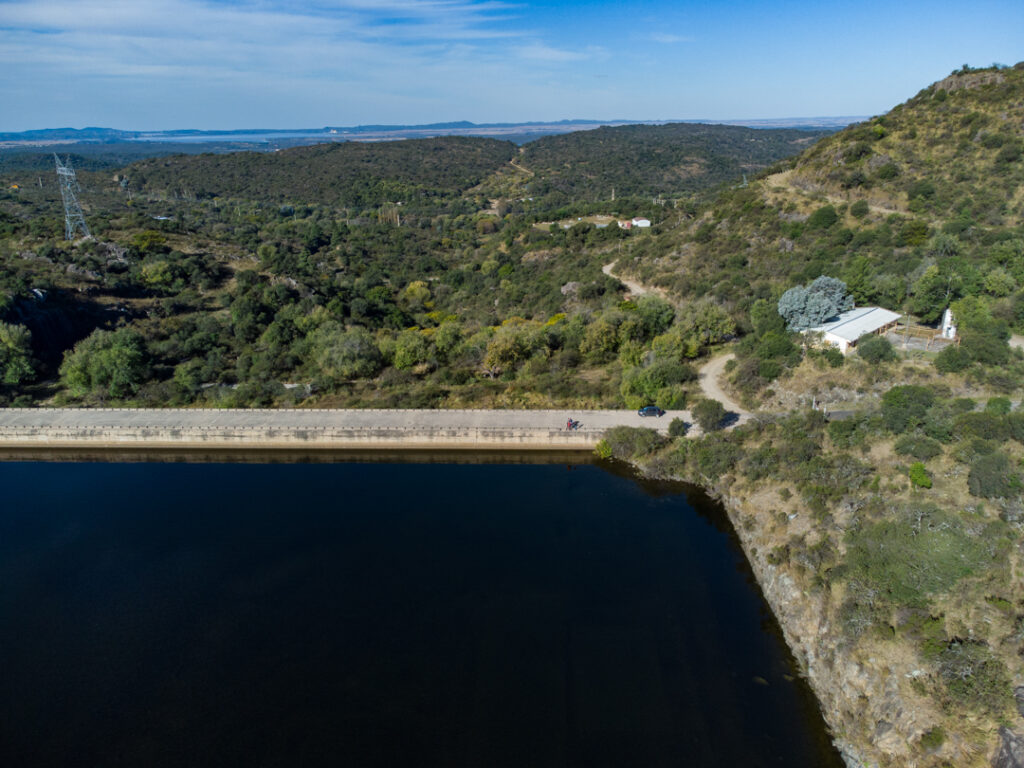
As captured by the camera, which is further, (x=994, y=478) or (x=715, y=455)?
(x=715, y=455)

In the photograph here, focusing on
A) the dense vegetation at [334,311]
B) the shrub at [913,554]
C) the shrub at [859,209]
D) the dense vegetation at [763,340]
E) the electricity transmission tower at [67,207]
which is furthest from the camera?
the electricity transmission tower at [67,207]

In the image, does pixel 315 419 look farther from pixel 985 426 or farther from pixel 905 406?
pixel 985 426

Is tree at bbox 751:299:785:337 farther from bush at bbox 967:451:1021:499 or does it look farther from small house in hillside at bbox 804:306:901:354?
bush at bbox 967:451:1021:499

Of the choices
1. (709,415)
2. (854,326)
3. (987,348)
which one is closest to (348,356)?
(709,415)

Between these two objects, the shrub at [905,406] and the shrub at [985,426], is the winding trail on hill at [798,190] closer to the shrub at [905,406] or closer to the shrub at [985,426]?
the shrub at [905,406]

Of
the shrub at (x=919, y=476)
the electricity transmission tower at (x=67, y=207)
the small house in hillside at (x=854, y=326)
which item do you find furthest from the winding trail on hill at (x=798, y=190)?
the electricity transmission tower at (x=67, y=207)

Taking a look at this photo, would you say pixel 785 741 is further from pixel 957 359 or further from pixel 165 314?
pixel 165 314

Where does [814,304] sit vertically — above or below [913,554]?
above
